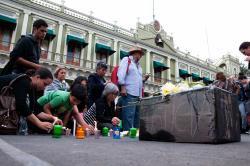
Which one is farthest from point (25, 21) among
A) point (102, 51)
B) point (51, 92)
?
point (51, 92)

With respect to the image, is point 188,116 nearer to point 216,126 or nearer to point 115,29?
point 216,126

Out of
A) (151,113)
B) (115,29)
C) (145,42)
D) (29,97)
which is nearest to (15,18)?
(115,29)

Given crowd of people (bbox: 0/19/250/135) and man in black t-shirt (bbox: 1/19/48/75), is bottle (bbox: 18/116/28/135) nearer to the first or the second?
crowd of people (bbox: 0/19/250/135)

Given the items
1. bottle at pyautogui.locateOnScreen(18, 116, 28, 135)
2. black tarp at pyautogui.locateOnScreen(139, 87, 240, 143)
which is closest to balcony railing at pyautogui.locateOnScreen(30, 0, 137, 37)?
bottle at pyautogui.locateOnScreen(18, 116, 28, 135)

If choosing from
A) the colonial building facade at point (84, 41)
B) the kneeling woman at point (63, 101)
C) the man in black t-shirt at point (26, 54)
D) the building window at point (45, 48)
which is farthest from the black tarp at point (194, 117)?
the building window at point (45, 48)

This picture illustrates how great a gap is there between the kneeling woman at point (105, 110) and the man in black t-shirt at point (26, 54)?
991 millimetres

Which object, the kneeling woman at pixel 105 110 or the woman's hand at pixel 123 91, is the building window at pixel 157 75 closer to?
the kneeling woman at pixel 105 110

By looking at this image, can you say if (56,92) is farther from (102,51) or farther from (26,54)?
(102,51)

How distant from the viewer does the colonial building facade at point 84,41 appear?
495 inches

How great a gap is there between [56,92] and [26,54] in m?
0.56

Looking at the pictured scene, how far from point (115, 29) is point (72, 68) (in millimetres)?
4900

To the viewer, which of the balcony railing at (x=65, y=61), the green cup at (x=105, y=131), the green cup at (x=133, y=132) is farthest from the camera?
the balcony railing at (x=65, y=61)

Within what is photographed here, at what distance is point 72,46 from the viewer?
14.9 m

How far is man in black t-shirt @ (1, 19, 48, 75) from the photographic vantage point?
2.56 meters
